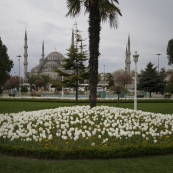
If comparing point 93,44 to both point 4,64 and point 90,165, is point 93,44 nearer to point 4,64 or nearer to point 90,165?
point 90,165

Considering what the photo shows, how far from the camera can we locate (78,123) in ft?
27.1

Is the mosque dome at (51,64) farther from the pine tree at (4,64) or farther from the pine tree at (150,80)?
the pine tree at (150,80)

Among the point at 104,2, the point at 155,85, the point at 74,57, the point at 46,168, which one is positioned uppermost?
the point at 104,2

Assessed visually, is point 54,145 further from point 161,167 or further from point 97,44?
point 97,44

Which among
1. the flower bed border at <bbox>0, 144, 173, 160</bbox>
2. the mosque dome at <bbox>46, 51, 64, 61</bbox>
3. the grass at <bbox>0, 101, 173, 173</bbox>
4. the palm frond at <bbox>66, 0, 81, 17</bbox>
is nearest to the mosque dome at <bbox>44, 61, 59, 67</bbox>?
the mosque dome at <bbox>46, 51, 64, 61</bbox>

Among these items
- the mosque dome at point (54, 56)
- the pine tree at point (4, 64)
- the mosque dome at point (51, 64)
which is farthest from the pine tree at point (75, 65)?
the mosque dome at point (54, 56)

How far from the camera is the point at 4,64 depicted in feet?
101

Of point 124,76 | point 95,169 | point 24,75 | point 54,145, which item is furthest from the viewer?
point 24,75

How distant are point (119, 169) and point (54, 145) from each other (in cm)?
180

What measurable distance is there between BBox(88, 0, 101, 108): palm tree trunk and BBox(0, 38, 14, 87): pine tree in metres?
20.8

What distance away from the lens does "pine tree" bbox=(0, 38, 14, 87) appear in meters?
30.3

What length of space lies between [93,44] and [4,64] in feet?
71.7

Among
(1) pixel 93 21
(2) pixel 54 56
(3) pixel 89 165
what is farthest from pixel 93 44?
(2) pixel 54 56

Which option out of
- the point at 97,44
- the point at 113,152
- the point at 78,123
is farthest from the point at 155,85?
the point at 113,152
